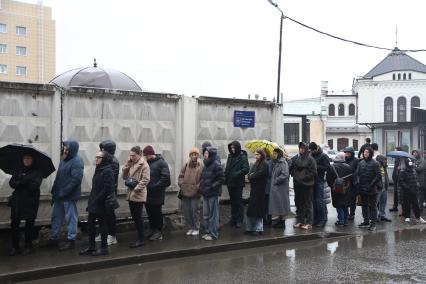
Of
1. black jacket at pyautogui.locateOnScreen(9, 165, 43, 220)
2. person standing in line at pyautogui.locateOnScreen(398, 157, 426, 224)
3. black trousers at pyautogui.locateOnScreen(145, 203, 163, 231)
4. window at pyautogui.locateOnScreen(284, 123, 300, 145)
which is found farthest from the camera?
window at pyautogui.locateOnScreen(284, 123, 300, 145)

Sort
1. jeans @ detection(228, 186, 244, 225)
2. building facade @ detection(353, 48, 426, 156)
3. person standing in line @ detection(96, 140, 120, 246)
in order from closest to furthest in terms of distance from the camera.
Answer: person standing in line @ detection(96, 140, 120, 246)
jeans @ detection(228, 186, 244, 225)
building facade @ detection(353, 48, 426, 156)

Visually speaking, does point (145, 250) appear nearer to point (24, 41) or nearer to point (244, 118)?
point (244, 118)

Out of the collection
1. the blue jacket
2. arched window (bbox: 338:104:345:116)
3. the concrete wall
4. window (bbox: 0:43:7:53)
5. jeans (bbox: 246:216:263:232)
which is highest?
window (bbox: 0:43:7:53)

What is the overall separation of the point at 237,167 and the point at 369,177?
288 cm

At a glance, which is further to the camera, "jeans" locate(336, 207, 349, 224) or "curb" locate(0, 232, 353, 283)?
"jeans" locate(336, 207, 349, 224)

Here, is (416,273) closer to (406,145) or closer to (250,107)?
(250,107)

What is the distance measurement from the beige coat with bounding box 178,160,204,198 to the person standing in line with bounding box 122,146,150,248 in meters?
1.22

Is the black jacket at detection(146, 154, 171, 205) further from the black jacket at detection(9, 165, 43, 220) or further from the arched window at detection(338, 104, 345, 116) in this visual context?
the arched window at detection(338, 104, 345, 116)

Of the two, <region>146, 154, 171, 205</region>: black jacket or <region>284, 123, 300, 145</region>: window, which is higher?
<region>284, 123, 300, 145</region>: window

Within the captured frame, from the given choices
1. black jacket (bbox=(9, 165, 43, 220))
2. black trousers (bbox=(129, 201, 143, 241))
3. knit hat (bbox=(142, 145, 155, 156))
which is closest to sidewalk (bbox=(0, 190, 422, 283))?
black trousers (bbox=(129, 201, 143, 241))

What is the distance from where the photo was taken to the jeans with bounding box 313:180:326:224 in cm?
1139

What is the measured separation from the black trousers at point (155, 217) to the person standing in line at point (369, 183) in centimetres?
441

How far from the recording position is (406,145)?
67.4ft

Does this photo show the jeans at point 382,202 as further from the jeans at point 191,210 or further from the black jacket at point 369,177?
the jeans at point 191,210
